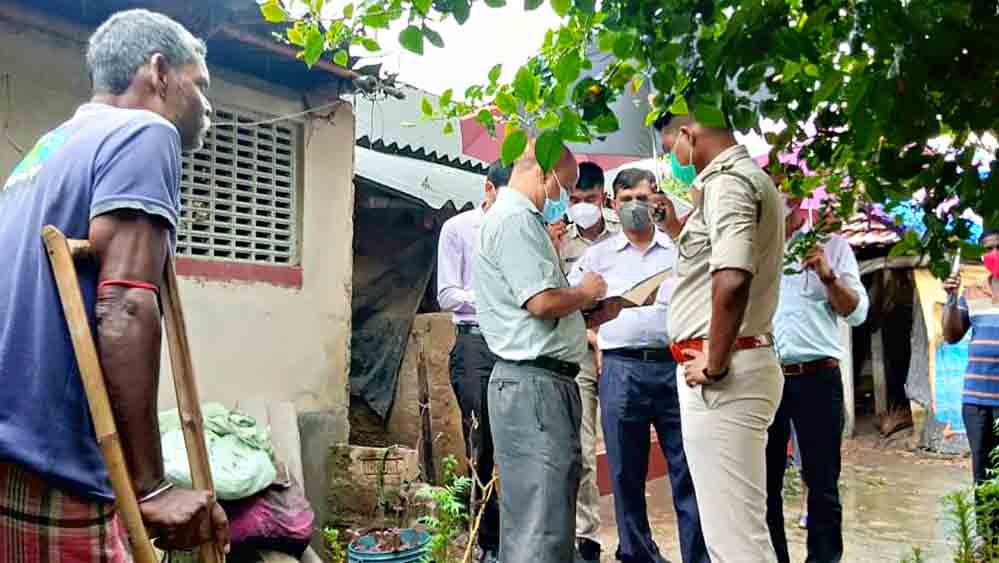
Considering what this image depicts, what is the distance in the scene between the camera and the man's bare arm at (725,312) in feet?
8.71

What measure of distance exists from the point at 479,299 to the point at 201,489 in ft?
5.60

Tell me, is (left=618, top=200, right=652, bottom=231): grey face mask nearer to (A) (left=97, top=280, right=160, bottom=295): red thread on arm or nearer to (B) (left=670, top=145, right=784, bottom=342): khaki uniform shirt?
(B) (left=670, top=145, right=784, bottom=342): khaki uniform shirt

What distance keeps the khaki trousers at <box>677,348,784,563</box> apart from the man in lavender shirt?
172 cm

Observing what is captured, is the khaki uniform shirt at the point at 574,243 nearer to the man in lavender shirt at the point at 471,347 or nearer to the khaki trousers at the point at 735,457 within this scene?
the man in lavender shirt at the point at 471,347

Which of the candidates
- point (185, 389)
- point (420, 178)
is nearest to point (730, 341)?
point (185, 389)

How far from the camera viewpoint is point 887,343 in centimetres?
1146

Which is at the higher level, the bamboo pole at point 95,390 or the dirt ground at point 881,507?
the bamboo pole at point 95,390

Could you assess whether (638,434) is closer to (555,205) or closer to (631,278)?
(631,278)

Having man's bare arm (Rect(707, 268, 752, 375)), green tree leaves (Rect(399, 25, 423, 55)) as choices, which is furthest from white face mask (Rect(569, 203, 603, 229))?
green tree leaves (Rect(399, 25, 423, 55))

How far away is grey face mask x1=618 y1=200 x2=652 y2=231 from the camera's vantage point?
434 cm

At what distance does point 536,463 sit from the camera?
9.97 feet

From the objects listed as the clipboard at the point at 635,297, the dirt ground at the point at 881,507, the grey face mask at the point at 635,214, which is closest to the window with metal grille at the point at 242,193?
the grey face mask at the point at 635,214

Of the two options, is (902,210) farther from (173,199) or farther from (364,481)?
(364,481)

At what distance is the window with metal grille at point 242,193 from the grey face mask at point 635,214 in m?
2.28
